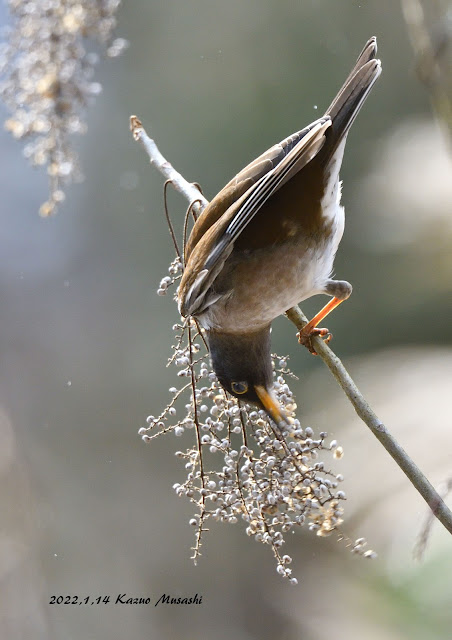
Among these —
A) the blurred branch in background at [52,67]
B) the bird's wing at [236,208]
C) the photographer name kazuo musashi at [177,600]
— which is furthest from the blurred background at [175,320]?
the bird's wing at [236,208]

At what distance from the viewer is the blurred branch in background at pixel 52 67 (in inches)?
80.5

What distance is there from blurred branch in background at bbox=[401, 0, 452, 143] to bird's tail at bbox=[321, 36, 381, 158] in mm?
108

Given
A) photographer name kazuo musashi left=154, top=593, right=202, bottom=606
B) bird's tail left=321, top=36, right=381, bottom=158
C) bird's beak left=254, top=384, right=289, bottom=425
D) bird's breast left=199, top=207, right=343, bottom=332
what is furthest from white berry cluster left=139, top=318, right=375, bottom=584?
photographer name kazuo musashi left=154, top=593, right=202, bottom=606

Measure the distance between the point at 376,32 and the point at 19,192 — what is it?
6.93 feet

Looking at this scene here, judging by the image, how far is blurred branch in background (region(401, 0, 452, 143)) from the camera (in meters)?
1.42

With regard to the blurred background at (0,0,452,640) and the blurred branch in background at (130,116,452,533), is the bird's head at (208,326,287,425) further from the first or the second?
the blurred background at (0,0,452,640)

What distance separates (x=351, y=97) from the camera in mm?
1594

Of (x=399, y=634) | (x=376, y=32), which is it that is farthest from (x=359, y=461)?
(x=376, y=32)

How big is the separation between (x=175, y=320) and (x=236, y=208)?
1875 mm

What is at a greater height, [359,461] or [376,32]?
[376,32]

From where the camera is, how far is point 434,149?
253 centimetres

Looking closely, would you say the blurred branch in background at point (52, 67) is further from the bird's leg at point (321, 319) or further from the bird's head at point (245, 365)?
the bird's leg at point (321, 319)

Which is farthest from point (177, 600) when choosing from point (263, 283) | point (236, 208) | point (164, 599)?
point (236, 208)

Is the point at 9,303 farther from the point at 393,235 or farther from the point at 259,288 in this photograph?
the point at 259,288
